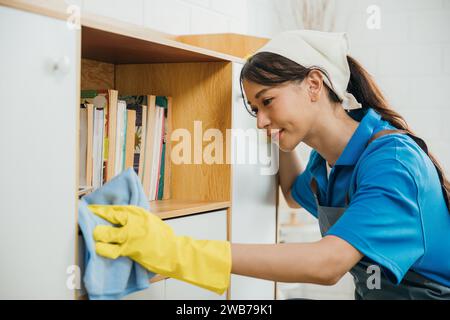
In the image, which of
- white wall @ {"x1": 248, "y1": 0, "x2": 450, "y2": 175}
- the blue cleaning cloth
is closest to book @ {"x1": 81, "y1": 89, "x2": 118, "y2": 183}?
the blue cleaning cloth

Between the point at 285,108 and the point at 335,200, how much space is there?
1.00 ft

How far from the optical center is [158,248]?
1011 mm

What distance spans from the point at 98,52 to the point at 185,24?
58cm

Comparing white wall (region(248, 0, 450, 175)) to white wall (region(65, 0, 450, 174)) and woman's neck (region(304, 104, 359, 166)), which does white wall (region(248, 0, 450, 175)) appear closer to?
white wall (region(65, 0, 450, 174))

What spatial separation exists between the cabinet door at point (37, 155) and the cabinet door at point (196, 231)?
0.32m

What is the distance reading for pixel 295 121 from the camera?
133cm

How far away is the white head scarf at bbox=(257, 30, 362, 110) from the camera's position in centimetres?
132

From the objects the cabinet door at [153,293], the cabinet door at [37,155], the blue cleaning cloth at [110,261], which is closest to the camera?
the cabinet door at [37,155]

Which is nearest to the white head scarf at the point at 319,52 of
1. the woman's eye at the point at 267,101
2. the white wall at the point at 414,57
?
the woman's eye at the point at 267,101

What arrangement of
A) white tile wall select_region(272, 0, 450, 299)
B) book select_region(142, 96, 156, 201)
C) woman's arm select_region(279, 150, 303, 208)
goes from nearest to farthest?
book select_region(142, 96, 156, 201)
woman's arm select_region(279, 150, 303, 208)
white tile wall select_region(272, 0, 450, 299)

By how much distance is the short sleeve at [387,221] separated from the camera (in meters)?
1.12

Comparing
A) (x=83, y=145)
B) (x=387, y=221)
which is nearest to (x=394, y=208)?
(x=387, y=221)

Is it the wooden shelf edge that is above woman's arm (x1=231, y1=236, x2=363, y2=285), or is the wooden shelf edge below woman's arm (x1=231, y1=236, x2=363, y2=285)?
above

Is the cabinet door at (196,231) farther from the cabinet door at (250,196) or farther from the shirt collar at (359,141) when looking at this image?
the shirt collar at (359,141)
